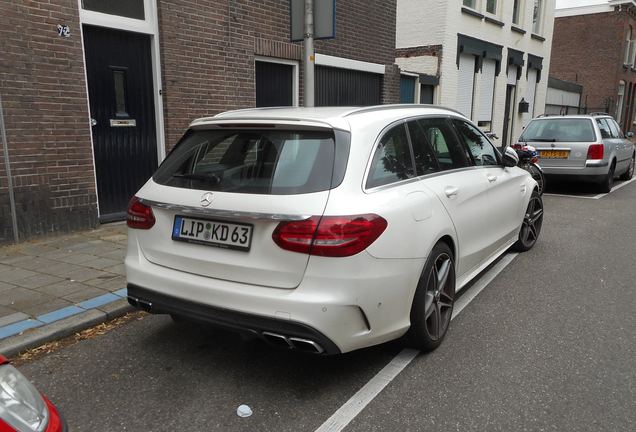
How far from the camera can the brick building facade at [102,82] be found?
19.5ft

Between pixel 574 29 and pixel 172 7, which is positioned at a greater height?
pixel 574 29

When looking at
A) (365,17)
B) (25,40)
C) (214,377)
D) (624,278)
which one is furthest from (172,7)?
(624,278)

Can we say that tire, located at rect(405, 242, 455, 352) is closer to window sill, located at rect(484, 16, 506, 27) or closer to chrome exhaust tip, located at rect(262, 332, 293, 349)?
chrome exhaust tip, located at rect(262, 332, 293, 349)

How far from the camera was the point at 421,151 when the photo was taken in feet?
12.4

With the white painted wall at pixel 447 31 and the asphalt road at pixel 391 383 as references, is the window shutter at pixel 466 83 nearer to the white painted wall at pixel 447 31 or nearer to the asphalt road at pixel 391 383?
the white painted wall at pixel 447 31

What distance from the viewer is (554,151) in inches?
424

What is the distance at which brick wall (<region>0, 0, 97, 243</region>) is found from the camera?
584cm

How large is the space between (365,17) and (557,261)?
282 inches

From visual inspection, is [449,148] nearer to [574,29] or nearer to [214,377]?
[214,377]

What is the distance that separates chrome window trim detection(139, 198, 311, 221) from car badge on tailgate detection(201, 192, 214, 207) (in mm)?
31

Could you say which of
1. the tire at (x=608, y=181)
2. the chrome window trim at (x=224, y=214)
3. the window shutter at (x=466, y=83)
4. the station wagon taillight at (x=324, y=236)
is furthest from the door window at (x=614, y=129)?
the chrome window trim at (x=224, y=214)

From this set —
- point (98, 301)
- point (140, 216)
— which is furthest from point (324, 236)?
point (98, 301)

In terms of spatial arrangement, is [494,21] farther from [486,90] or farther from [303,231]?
[303,231]

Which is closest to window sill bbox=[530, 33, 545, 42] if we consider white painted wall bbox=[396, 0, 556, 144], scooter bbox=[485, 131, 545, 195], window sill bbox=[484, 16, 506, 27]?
white painted wall bbox=[396, 0, 556, 144]
